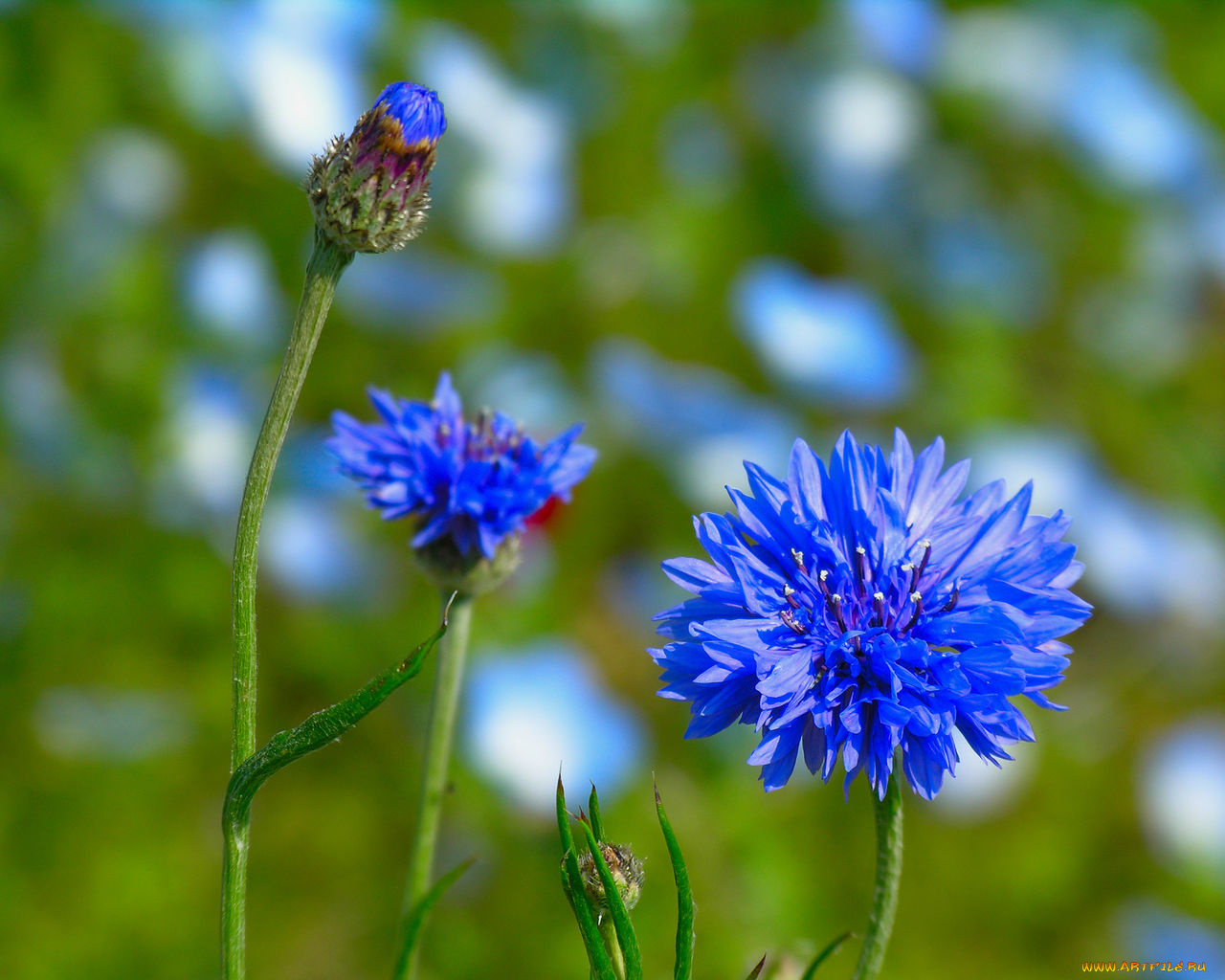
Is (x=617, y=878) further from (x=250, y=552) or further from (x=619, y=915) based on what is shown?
(x=250, y=552)

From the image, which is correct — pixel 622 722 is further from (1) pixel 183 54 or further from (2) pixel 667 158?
(1) pixel 183 54

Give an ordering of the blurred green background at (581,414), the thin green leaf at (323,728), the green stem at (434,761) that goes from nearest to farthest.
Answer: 1. the thin green leaf at (323,728)
2. the green stem at (434,761)
3. the blurred green background at (581,414)

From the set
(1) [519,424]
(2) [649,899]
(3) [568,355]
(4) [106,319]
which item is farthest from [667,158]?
(1) [519,424]

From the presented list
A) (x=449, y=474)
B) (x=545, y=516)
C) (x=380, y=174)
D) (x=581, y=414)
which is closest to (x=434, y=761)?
(x=449, y=474)

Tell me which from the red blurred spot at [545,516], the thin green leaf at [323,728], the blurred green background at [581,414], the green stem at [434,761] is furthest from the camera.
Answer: the blurred green background at [581,414]

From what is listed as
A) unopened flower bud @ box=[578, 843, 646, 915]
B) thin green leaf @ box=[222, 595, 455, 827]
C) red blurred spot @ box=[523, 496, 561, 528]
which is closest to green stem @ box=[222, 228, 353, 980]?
thin green leaf @ box=[222, 595, 455, 827]

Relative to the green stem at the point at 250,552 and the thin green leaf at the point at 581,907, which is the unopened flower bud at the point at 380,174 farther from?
the thin green leaf at the point at 581,907

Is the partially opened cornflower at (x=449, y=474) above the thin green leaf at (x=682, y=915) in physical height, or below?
above

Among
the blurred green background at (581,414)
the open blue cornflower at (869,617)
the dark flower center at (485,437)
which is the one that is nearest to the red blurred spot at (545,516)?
the blurred green background at (581,414)
